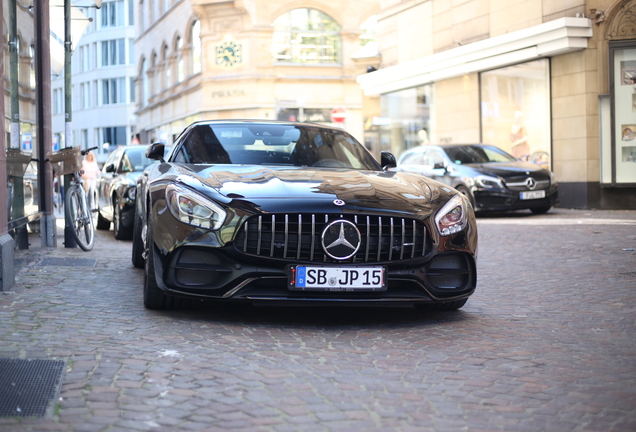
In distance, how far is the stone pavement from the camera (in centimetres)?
360

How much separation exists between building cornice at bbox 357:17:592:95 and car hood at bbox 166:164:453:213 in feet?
46.9

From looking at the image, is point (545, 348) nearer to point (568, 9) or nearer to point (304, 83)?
point (568, 9)

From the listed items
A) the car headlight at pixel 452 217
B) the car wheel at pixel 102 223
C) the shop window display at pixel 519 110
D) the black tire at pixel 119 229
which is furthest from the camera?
the shop window display at pixel 519 110

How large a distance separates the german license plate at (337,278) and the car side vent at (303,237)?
0.06m

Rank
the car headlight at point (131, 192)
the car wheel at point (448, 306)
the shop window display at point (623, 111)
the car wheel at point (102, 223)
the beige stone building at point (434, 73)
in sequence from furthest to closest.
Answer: the beige stone building at point (434, 73) < the shop window display at point (623, 111) < the car wheel at point (102, 223) < the car headlight at point (131, 192) < the car wheel at point (448, 306)

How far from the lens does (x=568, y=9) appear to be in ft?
65.9

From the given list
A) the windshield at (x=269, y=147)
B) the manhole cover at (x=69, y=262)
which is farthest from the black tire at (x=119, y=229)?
the windshield at (x=269, y=147)

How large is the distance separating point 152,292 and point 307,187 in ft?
4.06

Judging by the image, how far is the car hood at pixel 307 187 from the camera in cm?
545

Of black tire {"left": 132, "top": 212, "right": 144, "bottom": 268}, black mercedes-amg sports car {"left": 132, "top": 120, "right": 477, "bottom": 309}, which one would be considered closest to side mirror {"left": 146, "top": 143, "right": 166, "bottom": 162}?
black tire {"left": 132, "top": 212, "right": 144, "bottom": 268}

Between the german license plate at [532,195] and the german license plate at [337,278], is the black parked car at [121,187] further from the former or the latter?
the german license plate at [532,195]

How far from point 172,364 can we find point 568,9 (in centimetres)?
1774

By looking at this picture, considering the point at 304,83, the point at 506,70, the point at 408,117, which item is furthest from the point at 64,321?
the point at 304,83

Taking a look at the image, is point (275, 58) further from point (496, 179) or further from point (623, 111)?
point (496, 179)
